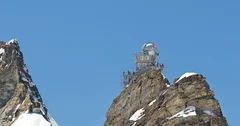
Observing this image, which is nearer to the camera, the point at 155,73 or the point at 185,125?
the point at 185,125

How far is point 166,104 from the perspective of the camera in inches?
4176

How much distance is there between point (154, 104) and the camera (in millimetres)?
110438

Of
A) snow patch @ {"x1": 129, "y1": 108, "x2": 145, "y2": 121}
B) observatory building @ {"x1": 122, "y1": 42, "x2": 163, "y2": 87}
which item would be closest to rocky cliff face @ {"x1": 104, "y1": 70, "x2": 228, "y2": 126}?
snow patch @ {"x1": 129, "y1": 108, "x2": 145, "y2": 121}

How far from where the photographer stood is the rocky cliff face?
3886 inches

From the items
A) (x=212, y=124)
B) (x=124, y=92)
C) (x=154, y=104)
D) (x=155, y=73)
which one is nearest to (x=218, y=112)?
(x=212, y=124)

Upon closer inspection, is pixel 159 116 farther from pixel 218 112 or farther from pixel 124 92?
pixel 124 92

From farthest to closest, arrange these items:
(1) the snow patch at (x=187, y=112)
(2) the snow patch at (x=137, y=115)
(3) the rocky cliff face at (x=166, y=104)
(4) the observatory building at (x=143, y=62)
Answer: (4) the observatory building at (x=143, y=62)
(2) the snow patch at (x=137, y=115)
(1) the snow patch at (x=187, y=112)
(3) the rocky cliff face at (x=166, y=104)

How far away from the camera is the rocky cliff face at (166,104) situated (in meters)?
98.7

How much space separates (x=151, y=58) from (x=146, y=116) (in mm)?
31313

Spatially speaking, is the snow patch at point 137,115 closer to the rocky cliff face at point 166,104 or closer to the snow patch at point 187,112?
the rocky cliff face at point 166,104

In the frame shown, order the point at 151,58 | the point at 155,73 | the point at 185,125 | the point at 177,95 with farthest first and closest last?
1. the point at 151,58
2. the point at 155,73
3. the point at 177,95
4. the point at 185,125

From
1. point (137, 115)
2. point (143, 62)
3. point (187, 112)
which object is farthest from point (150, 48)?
point (187, 112)

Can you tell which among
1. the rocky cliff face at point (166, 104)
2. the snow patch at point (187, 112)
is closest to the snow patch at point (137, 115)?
the rocky cliff face at point (166, 104)

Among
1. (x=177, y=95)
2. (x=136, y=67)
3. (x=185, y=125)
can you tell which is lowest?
(x=185, y=125)
